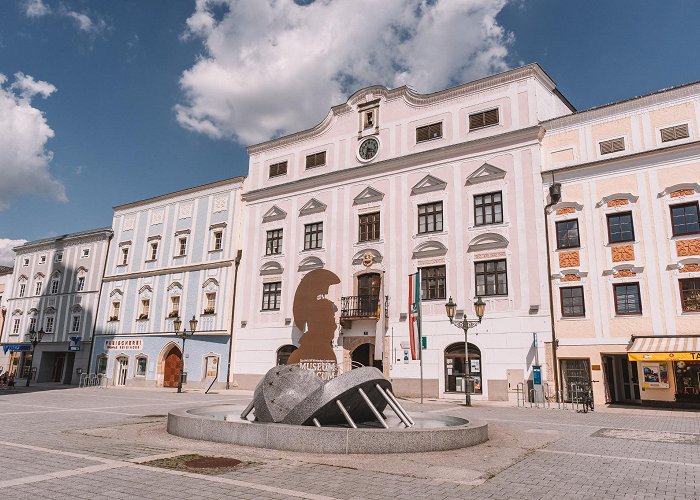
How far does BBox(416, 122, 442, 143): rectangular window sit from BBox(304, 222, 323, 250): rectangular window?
7731 mm

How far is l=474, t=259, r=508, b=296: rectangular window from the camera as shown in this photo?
2427cm

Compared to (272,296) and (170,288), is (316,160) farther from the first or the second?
(170,288)

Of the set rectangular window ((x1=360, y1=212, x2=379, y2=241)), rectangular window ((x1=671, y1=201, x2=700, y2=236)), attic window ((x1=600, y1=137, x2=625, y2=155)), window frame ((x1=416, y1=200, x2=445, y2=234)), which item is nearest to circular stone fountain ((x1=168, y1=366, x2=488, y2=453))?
rectangular window ((x1=671, y1=201, x2=700, y2=236))

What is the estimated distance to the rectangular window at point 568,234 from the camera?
75.6 ft

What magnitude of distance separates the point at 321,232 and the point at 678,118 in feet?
61.1

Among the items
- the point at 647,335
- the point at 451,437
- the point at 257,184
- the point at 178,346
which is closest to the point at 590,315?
the point at 647,335

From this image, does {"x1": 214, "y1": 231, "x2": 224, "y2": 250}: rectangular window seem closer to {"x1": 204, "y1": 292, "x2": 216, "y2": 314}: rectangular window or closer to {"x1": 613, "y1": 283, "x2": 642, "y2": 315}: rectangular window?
{"x1": 204, "y1": 292, "x2": 216, "y2": 314}: rectangular window

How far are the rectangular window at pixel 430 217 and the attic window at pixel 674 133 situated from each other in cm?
1035

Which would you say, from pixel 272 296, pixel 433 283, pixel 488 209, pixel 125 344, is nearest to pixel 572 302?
pixel 488 209

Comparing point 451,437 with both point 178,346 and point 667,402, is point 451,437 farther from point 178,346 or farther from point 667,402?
point 178,346

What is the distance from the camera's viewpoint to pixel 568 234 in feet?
76.2

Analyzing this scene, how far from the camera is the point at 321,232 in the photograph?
30812 mm

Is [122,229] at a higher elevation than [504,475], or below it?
higher

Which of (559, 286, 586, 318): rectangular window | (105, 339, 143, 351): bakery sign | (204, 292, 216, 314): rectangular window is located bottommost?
(105, 339, 143, 351): bakery sign
